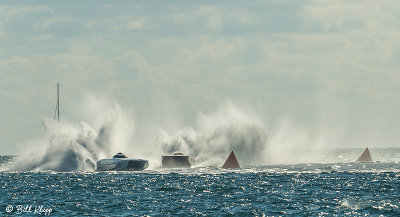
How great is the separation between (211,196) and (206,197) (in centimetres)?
74

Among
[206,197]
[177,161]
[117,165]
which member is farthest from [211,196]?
[177,161]

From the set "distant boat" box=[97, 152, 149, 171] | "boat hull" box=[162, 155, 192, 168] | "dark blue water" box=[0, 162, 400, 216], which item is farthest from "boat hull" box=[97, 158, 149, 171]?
"dark blue water" box=[0, 162, 400, 216]

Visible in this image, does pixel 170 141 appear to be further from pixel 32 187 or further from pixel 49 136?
pixel 32 187

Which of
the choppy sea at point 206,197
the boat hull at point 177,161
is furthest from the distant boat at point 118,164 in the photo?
the choppy sea at point 206,197

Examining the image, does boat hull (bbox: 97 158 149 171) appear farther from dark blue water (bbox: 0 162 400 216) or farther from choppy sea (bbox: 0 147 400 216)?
dark blue water (bbox: 0 162 400 216)

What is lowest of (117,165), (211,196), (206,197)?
(206,197)

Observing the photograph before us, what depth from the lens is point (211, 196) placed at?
58281mm

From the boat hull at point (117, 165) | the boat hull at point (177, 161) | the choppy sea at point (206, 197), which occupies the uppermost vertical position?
the boat hull at point (177, 161)

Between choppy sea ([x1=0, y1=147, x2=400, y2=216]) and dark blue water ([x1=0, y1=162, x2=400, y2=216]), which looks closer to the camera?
choppy sea ([x1=0, y1=147, x2=400, y2=216])

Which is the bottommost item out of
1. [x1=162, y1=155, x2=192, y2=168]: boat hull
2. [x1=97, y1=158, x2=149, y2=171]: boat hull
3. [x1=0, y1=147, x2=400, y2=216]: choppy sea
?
[x1=0, y1=147, x2=400, y2=216]: choppy sea

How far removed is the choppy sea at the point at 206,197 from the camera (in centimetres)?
4728

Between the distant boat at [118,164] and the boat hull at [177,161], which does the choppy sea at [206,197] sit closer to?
the distant boat at [118,164]

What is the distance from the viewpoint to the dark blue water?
47469mm

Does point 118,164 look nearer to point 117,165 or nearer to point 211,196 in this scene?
point 117,165
